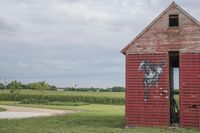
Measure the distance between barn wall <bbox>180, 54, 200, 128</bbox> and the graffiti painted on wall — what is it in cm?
142

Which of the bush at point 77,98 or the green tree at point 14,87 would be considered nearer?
the bush at point 77,98

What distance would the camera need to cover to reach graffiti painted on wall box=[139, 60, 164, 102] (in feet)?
82.6

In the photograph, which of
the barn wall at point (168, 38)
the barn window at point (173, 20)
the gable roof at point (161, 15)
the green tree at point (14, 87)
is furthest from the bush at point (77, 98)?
the barn window at point (173, 20)

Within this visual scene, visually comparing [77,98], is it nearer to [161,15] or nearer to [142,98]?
[142,98]

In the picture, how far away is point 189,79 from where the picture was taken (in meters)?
24.3

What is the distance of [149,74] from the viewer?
83.4ft

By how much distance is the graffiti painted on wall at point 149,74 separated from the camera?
82.6 ft

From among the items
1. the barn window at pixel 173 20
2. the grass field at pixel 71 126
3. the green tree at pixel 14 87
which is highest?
the barn window at pixel 173 20

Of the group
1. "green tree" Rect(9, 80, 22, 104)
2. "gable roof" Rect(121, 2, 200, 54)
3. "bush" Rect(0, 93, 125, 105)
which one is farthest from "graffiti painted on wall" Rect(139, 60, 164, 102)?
"green tree" Rect(9, 80, 22, 104)

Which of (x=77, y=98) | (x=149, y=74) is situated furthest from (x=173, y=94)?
(x=77, y=98)

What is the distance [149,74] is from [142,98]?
1.51 meters

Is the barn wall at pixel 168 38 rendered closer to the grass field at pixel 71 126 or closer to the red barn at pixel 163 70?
the red barn at pixel 163 70

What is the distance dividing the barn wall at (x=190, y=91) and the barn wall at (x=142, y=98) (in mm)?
928

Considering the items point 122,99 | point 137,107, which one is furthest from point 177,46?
point 122,99
